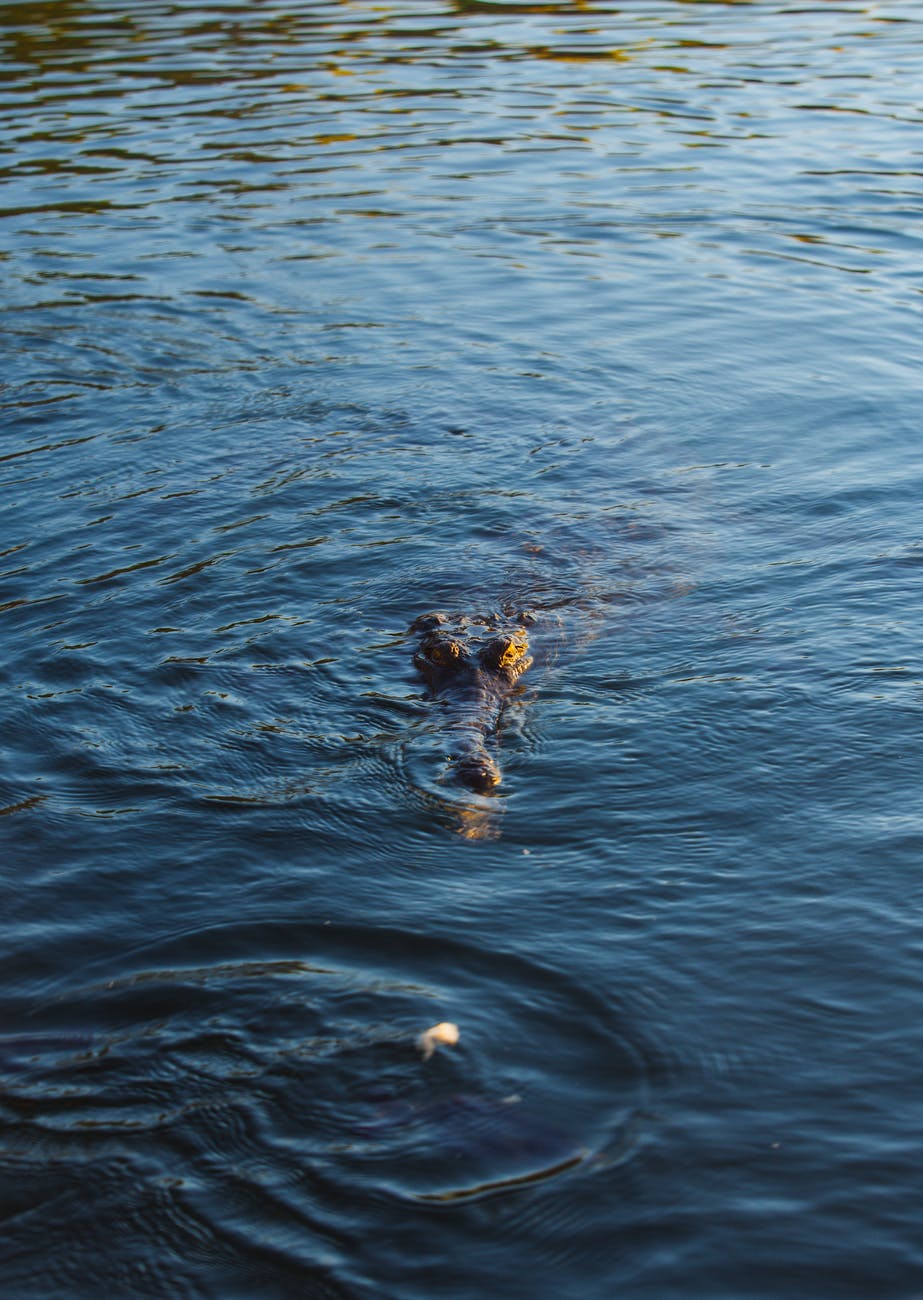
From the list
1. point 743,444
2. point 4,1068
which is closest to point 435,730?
point 4,1068

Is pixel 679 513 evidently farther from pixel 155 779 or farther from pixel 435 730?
pixel 155 779

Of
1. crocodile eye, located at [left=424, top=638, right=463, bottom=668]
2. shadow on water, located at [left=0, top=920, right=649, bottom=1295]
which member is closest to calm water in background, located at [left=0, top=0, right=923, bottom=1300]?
shadow on water, located at [left=0, top=920, right=649, bottom=1295]

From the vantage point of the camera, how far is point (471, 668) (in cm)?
683

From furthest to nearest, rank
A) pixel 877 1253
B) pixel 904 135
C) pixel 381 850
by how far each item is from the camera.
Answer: pixel 904 135 → pixel 381 850 → pixel 877 1253

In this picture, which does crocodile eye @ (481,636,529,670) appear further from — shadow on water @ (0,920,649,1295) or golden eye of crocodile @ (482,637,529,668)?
shadow on water @ (0,920,649,1295)

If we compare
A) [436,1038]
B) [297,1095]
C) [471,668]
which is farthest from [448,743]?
[297,1095]

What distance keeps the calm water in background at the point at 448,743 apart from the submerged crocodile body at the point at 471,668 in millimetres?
106

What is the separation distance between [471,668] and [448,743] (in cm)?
67

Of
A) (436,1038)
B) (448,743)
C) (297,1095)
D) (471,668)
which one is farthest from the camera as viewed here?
(471,668)

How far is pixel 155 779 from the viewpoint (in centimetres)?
614

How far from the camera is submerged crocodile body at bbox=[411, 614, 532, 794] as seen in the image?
638 cm

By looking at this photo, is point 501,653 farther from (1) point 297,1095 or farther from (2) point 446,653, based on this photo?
(1) point 297,1095

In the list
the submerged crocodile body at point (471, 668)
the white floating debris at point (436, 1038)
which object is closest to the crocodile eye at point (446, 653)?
the submerged crocodile body at point (471, 668)

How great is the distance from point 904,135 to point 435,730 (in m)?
13.5
